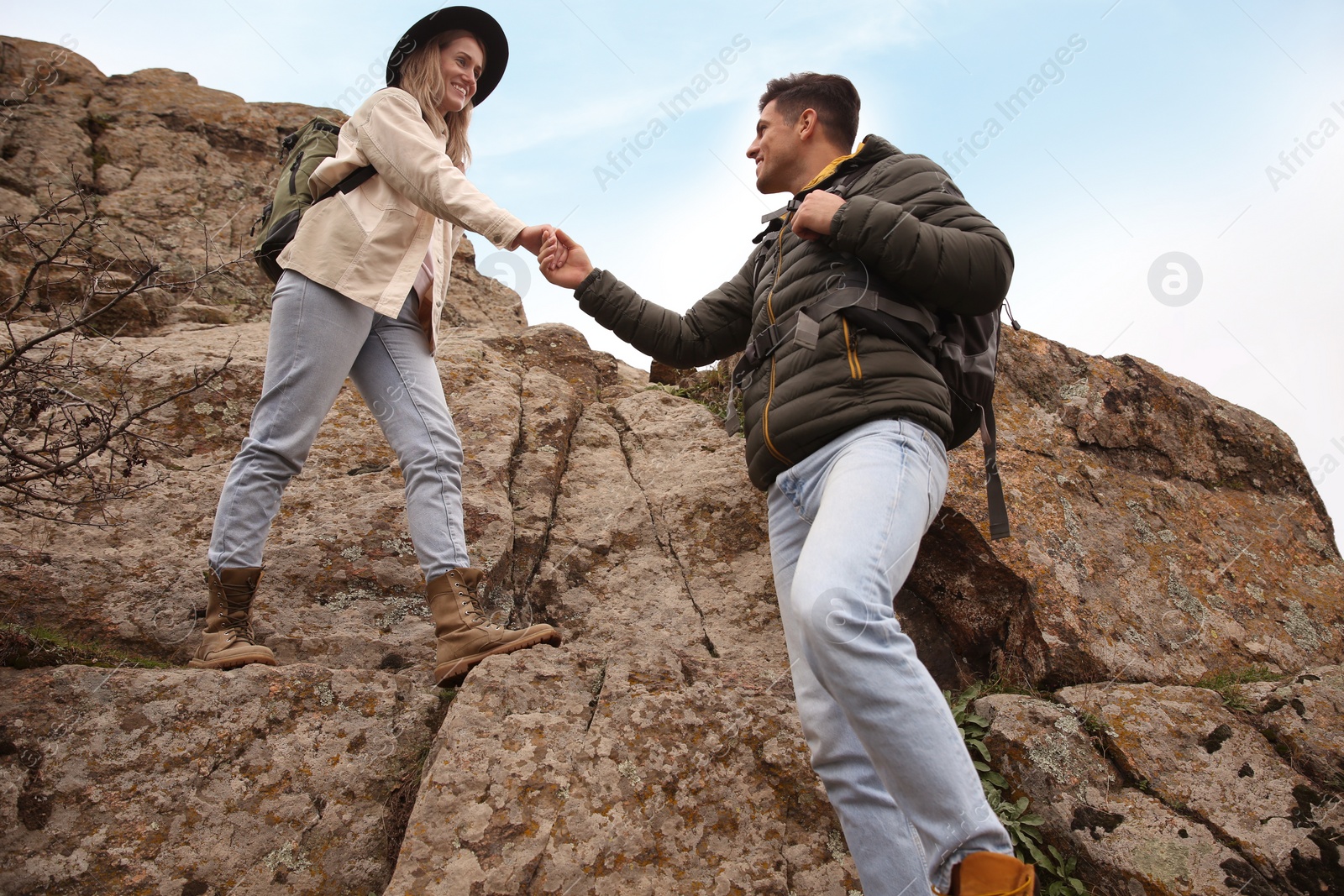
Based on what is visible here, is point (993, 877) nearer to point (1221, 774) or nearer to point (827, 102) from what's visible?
point (1221, 774)

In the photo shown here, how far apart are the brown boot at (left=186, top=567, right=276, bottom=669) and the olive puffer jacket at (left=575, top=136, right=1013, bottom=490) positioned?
87.7 inches

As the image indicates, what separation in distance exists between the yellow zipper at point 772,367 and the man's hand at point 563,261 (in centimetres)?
90

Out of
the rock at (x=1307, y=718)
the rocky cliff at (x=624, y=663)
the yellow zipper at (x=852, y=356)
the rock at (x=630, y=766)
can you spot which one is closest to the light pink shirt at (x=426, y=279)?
the rocky cliff at (x=624, y=663)

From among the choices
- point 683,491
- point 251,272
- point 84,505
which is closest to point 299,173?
point 84,505

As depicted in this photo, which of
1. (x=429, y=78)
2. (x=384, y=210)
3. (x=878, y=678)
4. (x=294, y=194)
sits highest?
(x=429, y=78)

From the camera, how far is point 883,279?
2816 millimetres

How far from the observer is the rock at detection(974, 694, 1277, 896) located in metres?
2.97

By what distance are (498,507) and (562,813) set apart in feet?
6.58

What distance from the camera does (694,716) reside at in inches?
134

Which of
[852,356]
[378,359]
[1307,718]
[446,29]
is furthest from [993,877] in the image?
[446,29]

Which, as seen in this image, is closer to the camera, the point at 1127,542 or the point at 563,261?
the point at 563,261

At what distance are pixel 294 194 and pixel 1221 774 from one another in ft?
15.2

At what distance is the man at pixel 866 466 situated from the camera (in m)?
2.07

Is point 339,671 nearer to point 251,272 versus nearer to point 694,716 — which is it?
point 694,716
